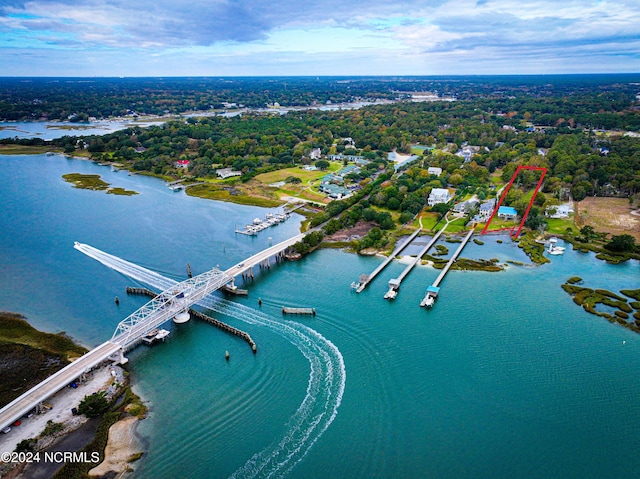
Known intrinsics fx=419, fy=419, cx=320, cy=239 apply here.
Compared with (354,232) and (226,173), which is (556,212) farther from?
Result: (226,173)

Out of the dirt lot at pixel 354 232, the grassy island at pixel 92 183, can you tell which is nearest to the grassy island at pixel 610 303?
the dirt lot at pixel 354 232

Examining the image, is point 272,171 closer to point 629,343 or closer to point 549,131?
point 629,343

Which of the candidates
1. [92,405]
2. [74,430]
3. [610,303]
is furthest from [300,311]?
[610,303]

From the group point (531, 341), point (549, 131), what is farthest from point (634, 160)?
point (531, 341)

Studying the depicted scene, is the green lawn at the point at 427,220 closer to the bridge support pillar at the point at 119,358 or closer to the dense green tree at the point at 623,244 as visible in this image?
the dense green tree at the point at 623,244

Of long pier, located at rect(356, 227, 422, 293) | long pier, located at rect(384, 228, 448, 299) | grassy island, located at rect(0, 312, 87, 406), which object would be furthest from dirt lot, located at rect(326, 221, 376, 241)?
grassy island, located at rect(0, 312, 87, 406)

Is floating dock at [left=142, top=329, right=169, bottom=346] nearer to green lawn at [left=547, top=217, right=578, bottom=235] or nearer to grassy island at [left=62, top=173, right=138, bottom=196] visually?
grassy island at [left=62, top=173, right=138, bottom=196]
